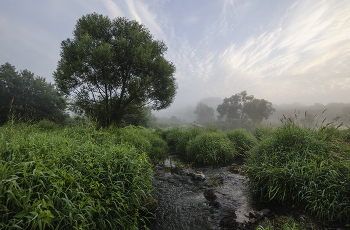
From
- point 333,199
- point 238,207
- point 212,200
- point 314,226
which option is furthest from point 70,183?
point 333,199

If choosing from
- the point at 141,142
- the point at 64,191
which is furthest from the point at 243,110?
the point at 64,191

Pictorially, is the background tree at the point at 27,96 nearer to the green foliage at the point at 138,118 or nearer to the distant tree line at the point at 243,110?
the green foliage at the point at 138,118

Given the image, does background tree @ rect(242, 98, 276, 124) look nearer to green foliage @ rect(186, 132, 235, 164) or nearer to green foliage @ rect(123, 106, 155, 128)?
green foliage @ rect(123, 106, 155, 128)

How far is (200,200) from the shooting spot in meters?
3.95

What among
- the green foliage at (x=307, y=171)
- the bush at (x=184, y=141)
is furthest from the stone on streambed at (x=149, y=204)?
the bush at (x=184, y=141)

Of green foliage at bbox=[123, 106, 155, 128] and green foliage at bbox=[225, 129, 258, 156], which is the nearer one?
green foliage at bbox=[225, 129, 258, 156]

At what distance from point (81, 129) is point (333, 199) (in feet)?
27.0

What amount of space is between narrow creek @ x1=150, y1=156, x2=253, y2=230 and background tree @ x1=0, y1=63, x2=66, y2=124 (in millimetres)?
22253

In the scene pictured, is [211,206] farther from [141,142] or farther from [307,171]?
[141,142]

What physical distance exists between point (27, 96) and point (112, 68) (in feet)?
71.3

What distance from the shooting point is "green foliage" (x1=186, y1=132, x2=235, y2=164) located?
7.39 metres

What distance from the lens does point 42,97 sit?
73.6 feet

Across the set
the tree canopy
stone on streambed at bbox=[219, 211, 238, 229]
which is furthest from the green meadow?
the tree canopy

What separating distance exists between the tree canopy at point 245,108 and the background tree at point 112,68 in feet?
122
